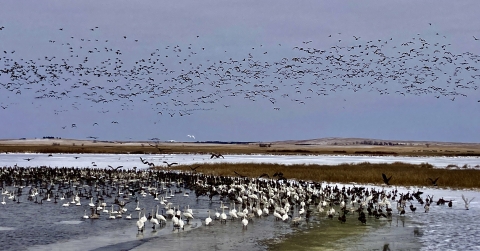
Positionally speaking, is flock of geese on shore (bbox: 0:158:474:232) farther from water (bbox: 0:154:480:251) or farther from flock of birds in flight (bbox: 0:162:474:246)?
water (bbox: 0:154:480:251)

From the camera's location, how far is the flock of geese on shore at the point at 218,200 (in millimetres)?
20234

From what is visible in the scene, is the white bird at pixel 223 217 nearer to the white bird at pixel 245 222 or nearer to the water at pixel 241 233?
the water at pixel 241 233

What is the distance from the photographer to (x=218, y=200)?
1071 inches

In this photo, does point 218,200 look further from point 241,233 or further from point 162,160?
point 162,160

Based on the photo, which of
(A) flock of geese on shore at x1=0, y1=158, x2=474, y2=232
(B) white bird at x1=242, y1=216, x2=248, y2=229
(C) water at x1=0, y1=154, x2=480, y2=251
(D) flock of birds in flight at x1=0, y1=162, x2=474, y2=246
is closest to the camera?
(C) water at x1=0, y1=154, x2=480, y2=251

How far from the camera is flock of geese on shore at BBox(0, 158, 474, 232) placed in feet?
66.4

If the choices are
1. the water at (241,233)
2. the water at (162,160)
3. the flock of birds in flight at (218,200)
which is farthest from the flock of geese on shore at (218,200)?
the water at (162,160)

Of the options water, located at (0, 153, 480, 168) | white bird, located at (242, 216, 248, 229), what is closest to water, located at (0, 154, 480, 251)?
white bird, located at (242, 216, 248, 229)

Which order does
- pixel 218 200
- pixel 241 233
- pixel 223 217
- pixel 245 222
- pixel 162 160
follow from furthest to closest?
pixel 162 160 < pixel 218 200 < pixel 223 217 < pixel 245 222 < pixel 241 233

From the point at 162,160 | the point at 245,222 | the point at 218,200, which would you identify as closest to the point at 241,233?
the point at 245,222

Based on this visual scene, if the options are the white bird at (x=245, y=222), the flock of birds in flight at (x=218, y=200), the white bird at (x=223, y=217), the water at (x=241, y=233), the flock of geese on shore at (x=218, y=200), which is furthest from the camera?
the flock of geese on shore at (x=218, y=200)

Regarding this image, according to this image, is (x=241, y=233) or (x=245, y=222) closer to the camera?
(x=241, y=233)

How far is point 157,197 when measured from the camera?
27375 mm

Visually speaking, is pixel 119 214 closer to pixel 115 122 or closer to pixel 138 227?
pixel 138 227
